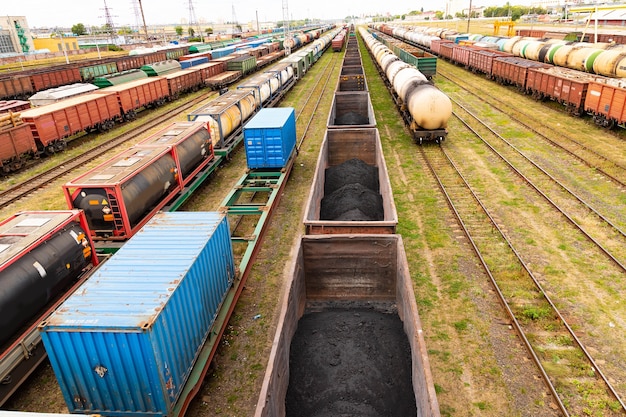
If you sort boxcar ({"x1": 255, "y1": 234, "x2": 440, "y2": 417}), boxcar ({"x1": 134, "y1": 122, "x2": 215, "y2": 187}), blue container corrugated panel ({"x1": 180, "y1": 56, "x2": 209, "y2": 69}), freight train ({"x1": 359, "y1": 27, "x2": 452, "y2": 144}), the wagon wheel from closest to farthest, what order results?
boxcar ({"x1": 255, "y1": 234, "x2": 440, "y2": 417}), boxcar ({"x1": 134, "y1": 122, "x2": 215, "y2": 187}), freight train ({"x1": 359, "y1": 27, "x2": 452, "y2": 144}), the wagon wheel, blue container corrugated panel ({"x1": 180, "y1": 56, "x2": 209, "y2": 69})

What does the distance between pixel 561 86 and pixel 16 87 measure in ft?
178

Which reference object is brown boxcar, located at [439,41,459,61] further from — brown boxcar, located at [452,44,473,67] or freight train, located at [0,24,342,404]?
freight train, located at [0,24,342,404]

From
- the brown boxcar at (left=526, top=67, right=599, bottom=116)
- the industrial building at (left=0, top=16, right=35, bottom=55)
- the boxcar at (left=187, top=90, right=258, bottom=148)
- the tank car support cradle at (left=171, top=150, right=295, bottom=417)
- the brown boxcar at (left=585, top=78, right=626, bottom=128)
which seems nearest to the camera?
the tank car support cradle at (left=171, top=150, right=295, bottom=417)

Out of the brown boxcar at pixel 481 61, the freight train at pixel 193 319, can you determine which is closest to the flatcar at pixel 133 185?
the freight train at pixel 193 319

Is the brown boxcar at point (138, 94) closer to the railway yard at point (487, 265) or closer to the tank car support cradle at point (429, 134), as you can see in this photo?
the railway yard at point (487, 265)

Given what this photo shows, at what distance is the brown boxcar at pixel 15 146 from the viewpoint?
2154 cm

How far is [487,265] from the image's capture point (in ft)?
39.5

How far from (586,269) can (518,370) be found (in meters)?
5.12

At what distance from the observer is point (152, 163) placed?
1404 cm

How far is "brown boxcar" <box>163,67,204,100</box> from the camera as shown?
4100 centimetres

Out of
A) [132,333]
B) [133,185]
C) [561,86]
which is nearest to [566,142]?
[561,86]

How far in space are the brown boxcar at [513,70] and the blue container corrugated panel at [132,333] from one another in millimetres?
35156

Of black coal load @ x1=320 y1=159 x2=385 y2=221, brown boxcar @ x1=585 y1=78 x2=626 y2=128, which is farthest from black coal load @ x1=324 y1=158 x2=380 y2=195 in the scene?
brown boxcar @ x1=585 y1=78 x2=626 y2=128

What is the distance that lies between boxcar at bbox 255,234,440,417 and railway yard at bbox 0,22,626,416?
23.0 inches
